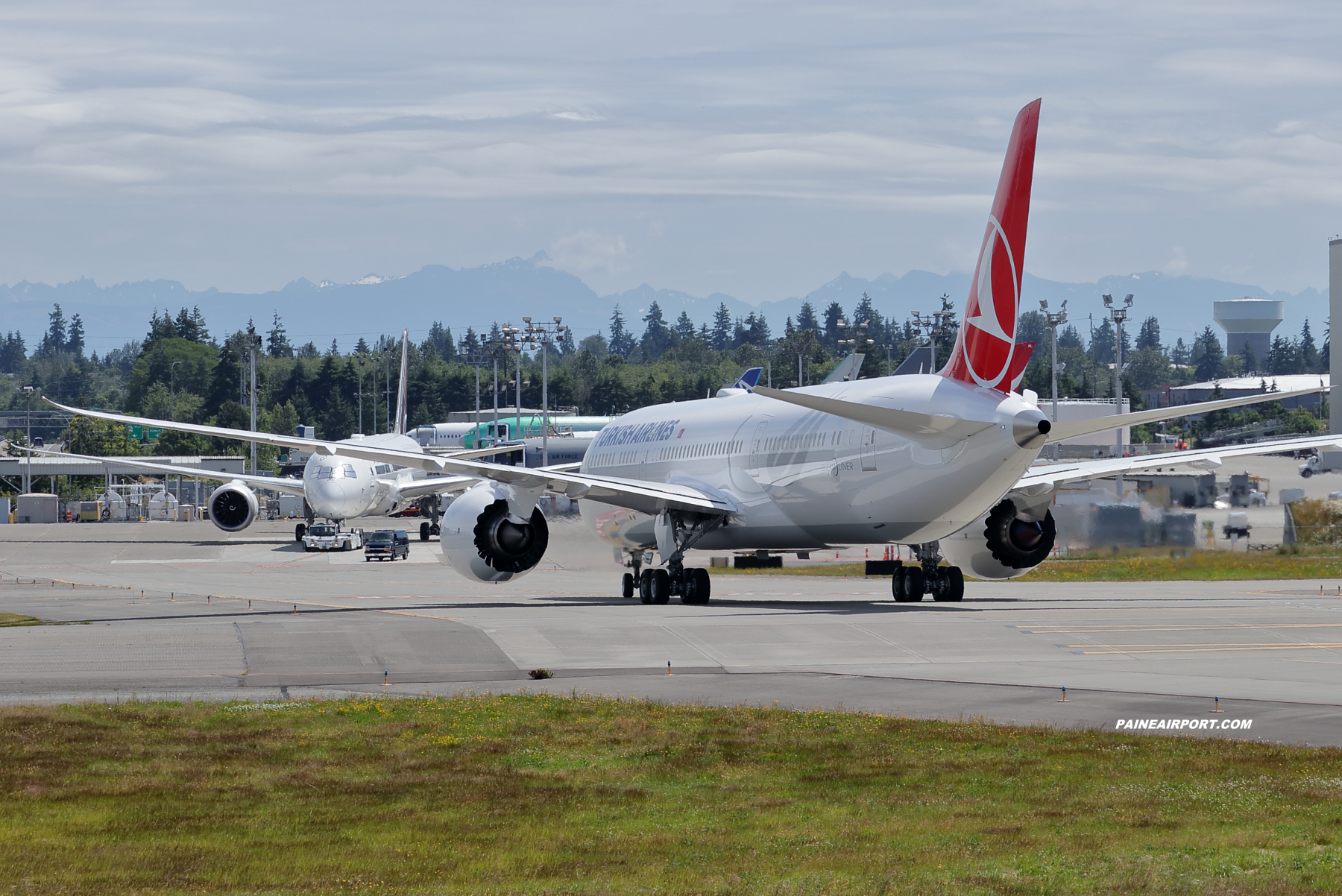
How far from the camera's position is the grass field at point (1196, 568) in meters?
45.4

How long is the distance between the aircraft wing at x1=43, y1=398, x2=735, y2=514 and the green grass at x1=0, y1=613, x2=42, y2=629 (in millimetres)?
4285

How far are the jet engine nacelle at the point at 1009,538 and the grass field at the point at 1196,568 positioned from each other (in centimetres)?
952

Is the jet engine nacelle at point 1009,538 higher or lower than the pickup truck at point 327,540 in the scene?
higher

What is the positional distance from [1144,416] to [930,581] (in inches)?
361

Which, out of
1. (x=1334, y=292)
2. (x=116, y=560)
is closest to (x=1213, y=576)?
(x=116, y=560)

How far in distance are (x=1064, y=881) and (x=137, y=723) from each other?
1078 centimetres

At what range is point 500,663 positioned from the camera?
77.3ft

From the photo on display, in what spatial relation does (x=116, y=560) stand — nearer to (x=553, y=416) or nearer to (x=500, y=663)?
(x=500, y=663)

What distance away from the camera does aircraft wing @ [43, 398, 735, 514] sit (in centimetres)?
3170

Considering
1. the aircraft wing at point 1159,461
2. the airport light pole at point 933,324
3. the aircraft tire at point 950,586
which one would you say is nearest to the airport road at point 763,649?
the aircraft tire at point 950,586

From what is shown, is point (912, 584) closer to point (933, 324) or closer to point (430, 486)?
point (430, 486)
